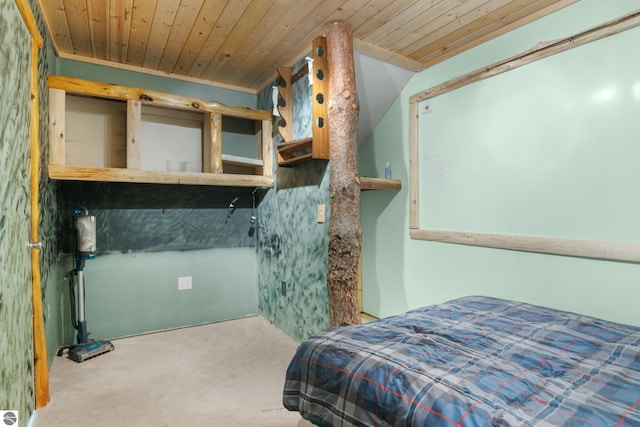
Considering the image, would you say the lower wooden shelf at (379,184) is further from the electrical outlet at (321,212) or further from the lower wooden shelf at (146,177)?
the lower wooden shelf at (146,177)

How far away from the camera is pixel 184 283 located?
3234 mm

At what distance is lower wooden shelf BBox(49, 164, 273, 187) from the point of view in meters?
2.41

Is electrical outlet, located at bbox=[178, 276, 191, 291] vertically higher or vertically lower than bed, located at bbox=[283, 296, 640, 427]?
lower

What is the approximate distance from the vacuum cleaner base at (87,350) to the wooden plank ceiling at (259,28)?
92.9 inches

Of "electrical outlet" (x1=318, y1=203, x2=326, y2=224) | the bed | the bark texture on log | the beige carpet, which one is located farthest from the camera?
"electrical outlet" (x1=318, y1=203, x2=326, y2=224)

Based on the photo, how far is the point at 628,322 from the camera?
5.67 feet

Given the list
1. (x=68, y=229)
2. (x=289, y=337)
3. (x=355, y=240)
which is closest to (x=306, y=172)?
(x=355, y=240)

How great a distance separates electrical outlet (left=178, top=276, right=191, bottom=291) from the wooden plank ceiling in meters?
1.98

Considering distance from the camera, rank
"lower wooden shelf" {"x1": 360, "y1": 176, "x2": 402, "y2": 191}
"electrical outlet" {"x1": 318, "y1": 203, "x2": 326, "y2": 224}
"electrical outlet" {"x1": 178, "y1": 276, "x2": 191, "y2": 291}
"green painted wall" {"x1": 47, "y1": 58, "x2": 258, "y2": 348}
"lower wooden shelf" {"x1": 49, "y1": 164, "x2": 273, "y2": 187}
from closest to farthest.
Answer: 1. "lower wooden shelf" {"x1": 49, "y1": 164, "x2": 273, "y2": 187}
2. "electrical outlet" {"x1": 318, "y1": 203, "x2": 326, "y2": 224}
3. "lower wooden shelf" {"x1": 360, "y1": 176, "x2": 402, "y2": 191}
4. "green painted wall" {"x1": 47, "y1": 58, "x2": 258, "y2": 348}
5. "electrical outlet" {"x1": 178, "y1": 276, "x2": 191, "y2": 291}

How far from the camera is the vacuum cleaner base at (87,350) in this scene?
2.51 m

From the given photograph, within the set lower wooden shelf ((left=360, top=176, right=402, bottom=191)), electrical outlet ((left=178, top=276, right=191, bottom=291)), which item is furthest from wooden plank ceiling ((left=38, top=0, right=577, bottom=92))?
electrical outlet ((left=178, top=276, right=191, bottom=291))

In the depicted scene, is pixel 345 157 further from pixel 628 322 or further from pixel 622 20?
pixel 628 322

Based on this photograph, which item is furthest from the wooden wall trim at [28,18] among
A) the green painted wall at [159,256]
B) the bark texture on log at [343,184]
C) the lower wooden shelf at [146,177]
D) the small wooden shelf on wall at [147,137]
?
the bark texture on log at [343,184]

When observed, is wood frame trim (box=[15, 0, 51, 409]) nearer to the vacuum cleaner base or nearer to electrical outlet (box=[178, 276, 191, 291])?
the vacuum cleaner base
